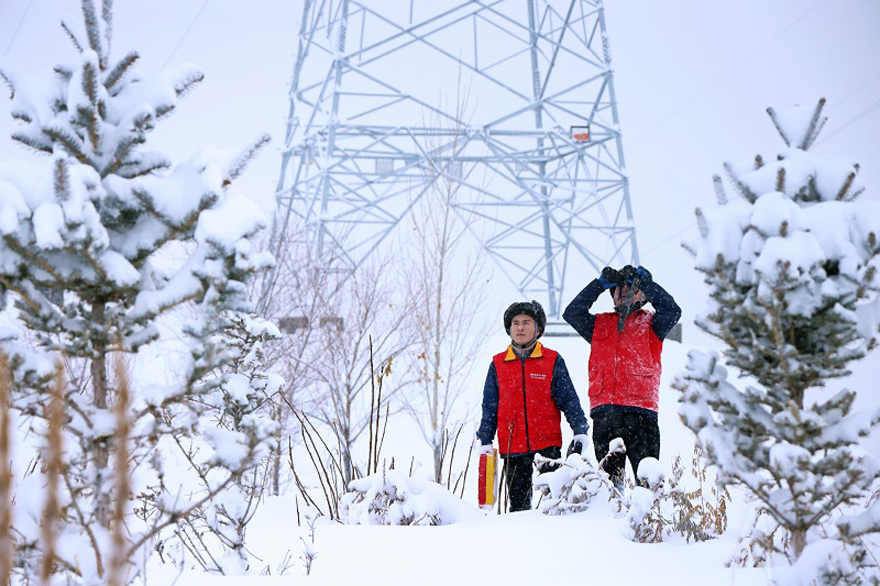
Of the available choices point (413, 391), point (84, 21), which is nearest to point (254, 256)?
point (84, 21)

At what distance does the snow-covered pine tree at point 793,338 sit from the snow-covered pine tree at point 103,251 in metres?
1.11

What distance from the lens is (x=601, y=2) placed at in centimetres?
1389

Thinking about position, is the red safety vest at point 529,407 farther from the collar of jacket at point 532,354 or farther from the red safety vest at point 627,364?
the red safety vest at point 627,364

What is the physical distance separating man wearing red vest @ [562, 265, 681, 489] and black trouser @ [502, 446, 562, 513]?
0.27 m

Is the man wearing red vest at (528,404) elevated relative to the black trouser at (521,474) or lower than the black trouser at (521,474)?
elevated

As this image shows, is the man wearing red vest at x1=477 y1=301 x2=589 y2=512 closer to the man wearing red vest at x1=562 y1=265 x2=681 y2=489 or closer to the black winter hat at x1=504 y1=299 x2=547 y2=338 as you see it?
the black winter hat at x1=504 y1=299 x2=547 y2=338

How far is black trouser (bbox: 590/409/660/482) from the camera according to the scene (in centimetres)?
439

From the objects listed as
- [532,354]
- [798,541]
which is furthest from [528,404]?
[798,541]

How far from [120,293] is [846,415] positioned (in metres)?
1.77

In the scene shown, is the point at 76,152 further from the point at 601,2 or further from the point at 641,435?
the point at 601,2

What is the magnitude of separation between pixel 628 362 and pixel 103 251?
3.20m

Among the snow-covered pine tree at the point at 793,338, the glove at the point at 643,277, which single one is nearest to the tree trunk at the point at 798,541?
the snow-covered pine tree at the point at 793,338

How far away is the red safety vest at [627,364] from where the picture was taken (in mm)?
4377

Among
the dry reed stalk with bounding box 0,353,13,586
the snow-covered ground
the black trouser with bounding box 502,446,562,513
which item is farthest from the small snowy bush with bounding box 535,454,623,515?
the dry reed stalk with bounding box 0,353,13,586
